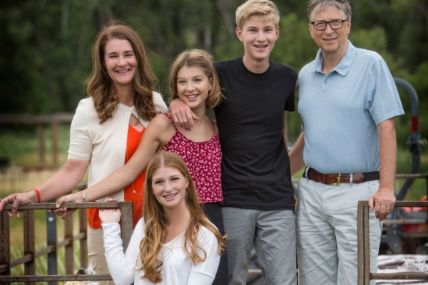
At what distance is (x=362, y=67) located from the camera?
4.68m

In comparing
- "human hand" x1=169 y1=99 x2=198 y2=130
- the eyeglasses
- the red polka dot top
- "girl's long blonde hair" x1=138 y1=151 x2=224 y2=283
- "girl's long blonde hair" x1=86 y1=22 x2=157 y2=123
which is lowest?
"girl's long blonde hair" x1=138 y1=151 x2=224 y2=283

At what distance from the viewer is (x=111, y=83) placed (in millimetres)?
4902

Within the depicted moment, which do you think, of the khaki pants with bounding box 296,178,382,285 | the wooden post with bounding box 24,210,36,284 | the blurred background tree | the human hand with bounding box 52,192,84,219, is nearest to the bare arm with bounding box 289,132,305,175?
the khaki pants with bounding box 296,178,382,285

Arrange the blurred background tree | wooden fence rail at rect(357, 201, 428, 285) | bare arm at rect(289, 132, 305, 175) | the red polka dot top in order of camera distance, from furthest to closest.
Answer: the blurred background tree → bare arm at rect(289, 132, 305, 175) → the red polka dot top → wooden fence rail at rect(357, 201, 428, 285)

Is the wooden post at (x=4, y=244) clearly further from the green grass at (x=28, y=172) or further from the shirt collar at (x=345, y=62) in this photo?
the green grass at (x=28, y=172)

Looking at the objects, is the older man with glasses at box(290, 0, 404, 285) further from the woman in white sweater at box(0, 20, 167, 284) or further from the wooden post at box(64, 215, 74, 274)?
the wooden post at box(64, 215, 74, 274)

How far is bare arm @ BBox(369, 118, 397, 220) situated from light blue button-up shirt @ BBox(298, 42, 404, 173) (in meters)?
0.06

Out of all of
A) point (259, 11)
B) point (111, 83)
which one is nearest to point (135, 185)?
point (111, 83)

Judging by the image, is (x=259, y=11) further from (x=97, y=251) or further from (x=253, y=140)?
(x=97, y=251)

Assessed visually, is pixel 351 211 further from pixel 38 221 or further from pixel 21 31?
pixel 21 31

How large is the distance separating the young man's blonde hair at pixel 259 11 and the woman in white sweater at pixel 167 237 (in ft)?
2.70

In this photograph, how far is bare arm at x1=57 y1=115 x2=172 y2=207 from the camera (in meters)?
4.70

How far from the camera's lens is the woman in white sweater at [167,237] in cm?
439

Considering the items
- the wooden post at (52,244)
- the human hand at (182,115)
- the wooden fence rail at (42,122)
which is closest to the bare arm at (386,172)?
the human hand at (182,115)
